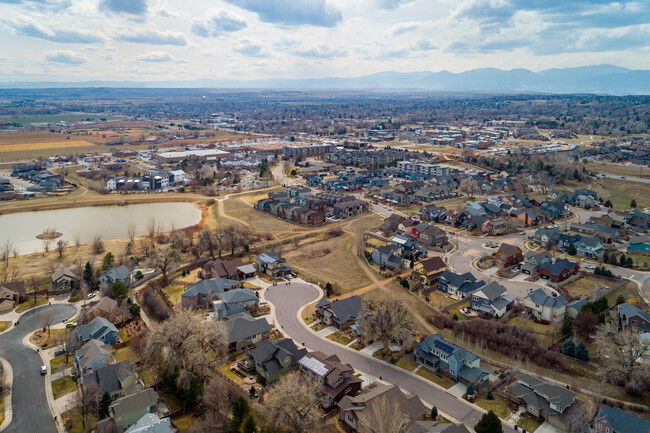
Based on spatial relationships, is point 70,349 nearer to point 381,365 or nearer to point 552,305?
point 381,365

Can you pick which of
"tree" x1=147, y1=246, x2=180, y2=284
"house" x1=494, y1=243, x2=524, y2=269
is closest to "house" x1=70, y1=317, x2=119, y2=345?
"tree" x1=147, y1=246, x2=180, y2=284

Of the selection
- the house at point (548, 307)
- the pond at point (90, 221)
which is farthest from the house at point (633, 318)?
the pond at point (90, 221)

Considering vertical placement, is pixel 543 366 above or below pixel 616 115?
below

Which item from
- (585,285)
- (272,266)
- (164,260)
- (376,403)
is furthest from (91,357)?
(585,285)

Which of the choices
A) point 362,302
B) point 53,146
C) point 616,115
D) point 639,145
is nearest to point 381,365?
point 362,302

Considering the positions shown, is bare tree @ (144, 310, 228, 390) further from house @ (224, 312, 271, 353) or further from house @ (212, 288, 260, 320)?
house @ (212, 288, 260, 320)

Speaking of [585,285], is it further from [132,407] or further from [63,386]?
[63,386]
